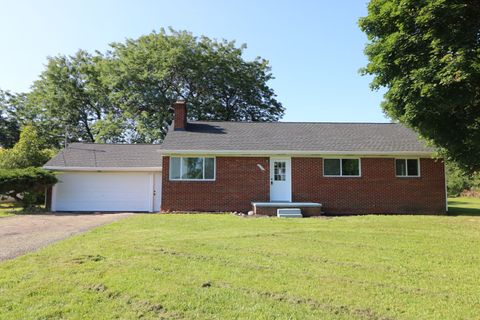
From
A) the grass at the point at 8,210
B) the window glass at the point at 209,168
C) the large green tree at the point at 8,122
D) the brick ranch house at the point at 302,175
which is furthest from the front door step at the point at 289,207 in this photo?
the large green tree at the point at 8,122

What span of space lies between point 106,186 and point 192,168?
4.67 metres

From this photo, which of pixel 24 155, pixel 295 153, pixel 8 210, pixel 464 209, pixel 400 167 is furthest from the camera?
pixel 24 155

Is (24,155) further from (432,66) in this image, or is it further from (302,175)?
(432,66)

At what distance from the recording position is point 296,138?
17000mm

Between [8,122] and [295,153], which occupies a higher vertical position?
[8,122]

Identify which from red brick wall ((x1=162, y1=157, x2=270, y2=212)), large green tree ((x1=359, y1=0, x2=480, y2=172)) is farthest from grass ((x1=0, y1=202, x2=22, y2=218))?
large green tree ((x1=359, y1=0, x2=480, y2=172))

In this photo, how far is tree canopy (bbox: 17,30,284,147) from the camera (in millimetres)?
30641

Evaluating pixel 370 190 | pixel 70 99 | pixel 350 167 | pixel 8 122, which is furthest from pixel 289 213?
pixel 8 122

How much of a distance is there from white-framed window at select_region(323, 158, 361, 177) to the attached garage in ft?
25.8

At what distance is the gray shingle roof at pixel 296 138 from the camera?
51.6ft

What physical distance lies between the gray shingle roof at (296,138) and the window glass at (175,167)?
612mm

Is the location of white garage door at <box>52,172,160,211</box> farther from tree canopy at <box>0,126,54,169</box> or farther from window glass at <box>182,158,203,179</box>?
tree canopy at <box>0,126,54,169</box>

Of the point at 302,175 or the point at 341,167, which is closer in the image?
the point at 302,175

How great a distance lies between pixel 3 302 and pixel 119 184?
13385 millimetres
